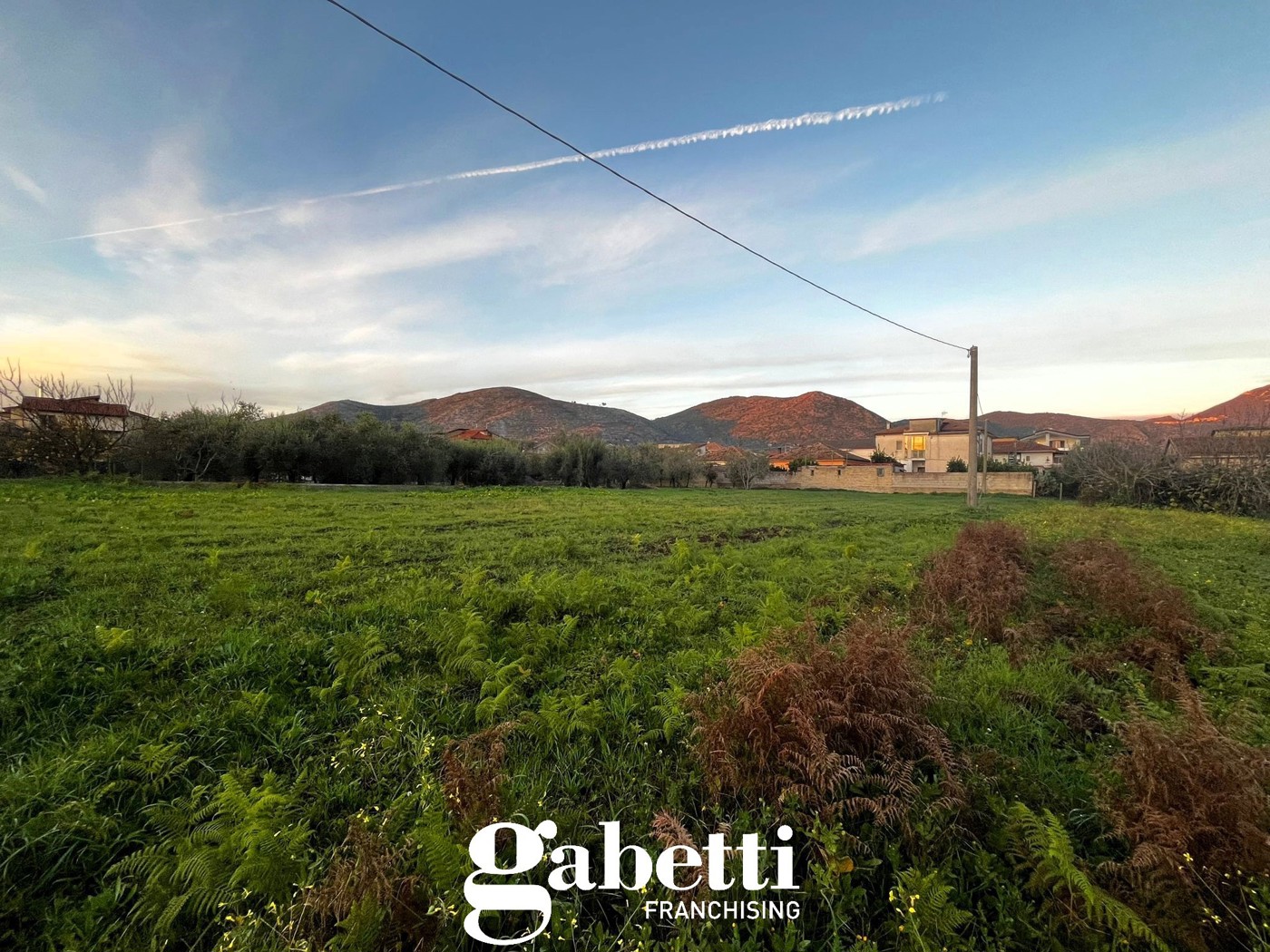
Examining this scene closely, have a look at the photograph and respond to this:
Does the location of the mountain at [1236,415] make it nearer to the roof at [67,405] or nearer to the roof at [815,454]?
the roof at [815,454]

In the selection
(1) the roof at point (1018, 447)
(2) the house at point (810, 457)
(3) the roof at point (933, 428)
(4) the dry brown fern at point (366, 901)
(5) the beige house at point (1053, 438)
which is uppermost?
(3) the roof at point (933, 428)

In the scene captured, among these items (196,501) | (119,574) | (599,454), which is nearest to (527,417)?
(599,454)

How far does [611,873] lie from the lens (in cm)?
227

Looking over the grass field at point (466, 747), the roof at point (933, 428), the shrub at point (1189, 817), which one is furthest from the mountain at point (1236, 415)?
the roof at point (933, 428)

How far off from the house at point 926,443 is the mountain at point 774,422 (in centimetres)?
3171

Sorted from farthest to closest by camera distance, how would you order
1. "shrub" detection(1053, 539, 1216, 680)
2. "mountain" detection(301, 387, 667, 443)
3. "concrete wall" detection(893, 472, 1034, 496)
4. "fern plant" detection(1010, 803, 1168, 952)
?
"mountain" detection(301, 387, 667, 443) < "concrete wall" detection(893, 472, 1034, 496) < "shrub" detection(1053, 539, 1216, 680) < "fern plant" detection(1010, 803, 1168, 952)

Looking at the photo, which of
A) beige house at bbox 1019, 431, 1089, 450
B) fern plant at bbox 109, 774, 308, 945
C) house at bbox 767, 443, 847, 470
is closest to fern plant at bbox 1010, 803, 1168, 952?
fern plant at bbox 109, 774, 308, 945

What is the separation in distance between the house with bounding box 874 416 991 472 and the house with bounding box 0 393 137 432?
68.0 m

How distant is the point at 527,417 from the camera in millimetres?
105312

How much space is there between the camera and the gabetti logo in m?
2.06

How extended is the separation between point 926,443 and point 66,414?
75415 millimetres

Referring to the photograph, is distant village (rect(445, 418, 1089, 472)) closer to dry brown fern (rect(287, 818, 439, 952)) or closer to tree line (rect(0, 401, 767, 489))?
tree line (rect(0, 401, 767, 489))

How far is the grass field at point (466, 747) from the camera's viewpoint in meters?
2.02

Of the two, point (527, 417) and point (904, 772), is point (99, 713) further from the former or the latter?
point (527, 417)
